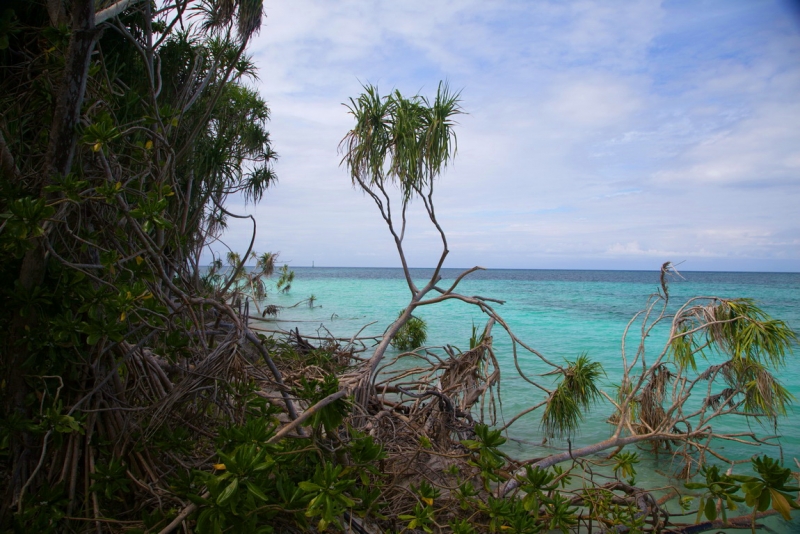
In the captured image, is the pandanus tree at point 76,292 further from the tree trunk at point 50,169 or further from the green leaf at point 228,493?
the green leaf at point 228,493

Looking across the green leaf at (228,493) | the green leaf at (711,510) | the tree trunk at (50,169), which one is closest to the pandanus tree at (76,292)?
the tree trunk at (50,169)

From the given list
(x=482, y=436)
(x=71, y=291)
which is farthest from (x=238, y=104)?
(x=482, y=436)

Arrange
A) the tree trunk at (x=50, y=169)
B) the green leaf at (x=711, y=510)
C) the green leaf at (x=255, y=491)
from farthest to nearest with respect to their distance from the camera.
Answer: the tree trunk at (x=50, y=169), the green leaf at (x=711, y=510), the green leaf at (x=255, y=491)

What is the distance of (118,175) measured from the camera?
8.28 ft

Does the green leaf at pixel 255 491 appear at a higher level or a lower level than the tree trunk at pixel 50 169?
lower

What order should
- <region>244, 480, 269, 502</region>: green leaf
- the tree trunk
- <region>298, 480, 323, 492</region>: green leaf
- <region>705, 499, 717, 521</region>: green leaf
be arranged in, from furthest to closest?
the tree trunk, <region>705, 499, 717, 521</region>: green leaf, <region>298, 480, 323, 492</region>: green leaf, <region>244, 480, 269, 502</region>: green leaf

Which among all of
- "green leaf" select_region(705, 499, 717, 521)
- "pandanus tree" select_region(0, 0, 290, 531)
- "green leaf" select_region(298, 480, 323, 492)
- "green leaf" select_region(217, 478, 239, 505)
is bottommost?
"green leaf" select_region(705, 499, 717, 521)

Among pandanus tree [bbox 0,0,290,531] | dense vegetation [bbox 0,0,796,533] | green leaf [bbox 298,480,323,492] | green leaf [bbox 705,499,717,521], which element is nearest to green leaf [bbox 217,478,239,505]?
dense vegetation [bbox 0,0,796,533]

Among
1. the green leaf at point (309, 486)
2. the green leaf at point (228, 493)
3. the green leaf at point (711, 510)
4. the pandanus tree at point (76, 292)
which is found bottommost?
the green leaf at point (711, 510)

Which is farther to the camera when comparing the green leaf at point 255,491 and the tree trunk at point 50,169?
the tree trunk at point 50,169

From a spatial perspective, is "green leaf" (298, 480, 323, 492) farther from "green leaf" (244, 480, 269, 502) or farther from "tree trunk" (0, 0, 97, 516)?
"tree trunk" (0, 0, 97, 516)

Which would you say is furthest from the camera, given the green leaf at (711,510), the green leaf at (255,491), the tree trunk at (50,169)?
the tree trunk at (50,169)

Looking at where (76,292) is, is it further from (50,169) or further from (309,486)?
(309,486)

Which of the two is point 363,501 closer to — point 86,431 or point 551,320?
point 86,431
